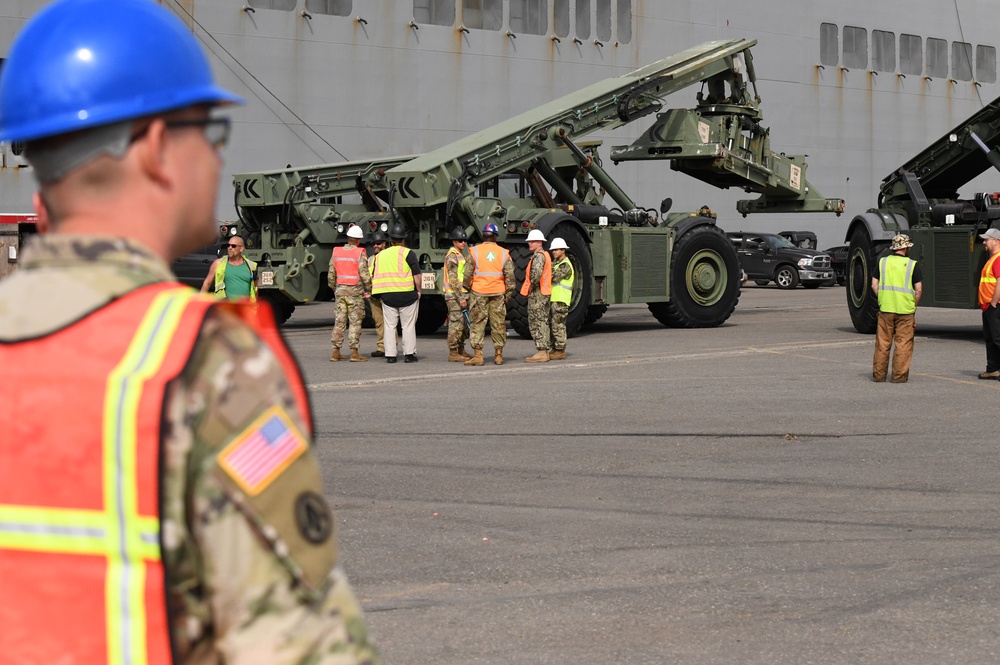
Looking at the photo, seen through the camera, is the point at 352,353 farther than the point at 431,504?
Yes

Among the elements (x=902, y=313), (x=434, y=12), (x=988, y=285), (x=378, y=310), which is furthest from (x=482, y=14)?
(x=902, y=313)

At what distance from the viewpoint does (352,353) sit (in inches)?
686

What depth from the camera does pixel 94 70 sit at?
1671 millimetres

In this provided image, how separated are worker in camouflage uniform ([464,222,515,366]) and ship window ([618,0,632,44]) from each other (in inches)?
936

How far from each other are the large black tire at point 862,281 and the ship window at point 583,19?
63.2 ft

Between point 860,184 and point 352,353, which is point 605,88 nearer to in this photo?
point 352,353

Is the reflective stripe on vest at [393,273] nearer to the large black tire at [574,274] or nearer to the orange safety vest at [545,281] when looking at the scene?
the orange safety vest at [545,281]

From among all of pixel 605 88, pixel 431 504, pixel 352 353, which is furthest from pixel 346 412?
pixel 605 88

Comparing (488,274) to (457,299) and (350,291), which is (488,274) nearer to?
(457,299)

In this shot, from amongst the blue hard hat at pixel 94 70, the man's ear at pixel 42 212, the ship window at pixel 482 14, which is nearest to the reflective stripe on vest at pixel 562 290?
the man's ear at pixel 42 212

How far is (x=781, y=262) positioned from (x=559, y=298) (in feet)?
69.3

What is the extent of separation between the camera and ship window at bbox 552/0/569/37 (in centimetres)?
3862

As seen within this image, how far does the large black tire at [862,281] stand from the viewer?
20.4 meters

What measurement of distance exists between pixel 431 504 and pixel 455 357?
9468 millimetres
